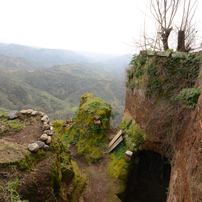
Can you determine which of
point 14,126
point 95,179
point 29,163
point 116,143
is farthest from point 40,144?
point 116,143

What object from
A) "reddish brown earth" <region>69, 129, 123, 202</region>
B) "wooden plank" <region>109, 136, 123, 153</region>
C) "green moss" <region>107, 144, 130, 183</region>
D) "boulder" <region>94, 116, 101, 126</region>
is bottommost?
"reddish brown earth" <region>69, 129, 123, 202</region>

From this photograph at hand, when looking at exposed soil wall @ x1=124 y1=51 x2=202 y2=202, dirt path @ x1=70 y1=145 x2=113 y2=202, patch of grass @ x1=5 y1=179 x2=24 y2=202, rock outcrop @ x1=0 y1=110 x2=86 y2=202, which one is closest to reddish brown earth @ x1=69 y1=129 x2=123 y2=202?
dirt path @ x1=70 y1=145 x2=113 y2=202

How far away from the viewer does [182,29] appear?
4891 millimetres

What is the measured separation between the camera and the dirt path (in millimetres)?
5158

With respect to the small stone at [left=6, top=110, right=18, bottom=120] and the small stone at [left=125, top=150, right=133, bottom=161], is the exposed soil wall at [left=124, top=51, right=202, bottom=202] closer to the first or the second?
the small stone at [left=125, top=150, right=133, bottom=161]

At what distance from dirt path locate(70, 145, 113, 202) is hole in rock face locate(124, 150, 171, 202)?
1.46m

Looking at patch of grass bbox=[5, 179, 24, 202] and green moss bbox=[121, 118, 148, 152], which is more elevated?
patch of grass bbox=[5, 179, 24, 202]

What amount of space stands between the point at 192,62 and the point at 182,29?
179 cm

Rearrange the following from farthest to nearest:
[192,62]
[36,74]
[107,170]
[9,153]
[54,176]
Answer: [36,74] → [107,170] → [192,62] → [54,176] → [9,153]

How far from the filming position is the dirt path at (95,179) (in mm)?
5158

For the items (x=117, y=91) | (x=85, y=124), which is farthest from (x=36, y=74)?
(x=85, y=124)

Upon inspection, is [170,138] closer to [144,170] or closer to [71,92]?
[144,170]

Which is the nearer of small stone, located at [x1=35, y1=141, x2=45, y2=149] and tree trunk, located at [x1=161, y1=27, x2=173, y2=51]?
small stone, located at [x1=35, y1=141, x2=45, y2=149]

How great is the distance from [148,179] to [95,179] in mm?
3404
